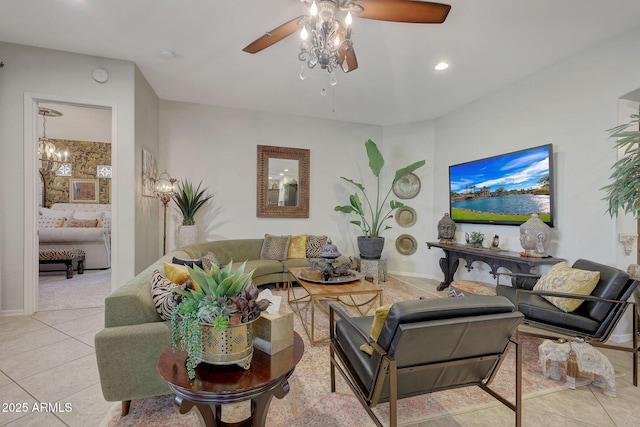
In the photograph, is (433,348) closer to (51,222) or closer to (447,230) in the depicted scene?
(447,230)

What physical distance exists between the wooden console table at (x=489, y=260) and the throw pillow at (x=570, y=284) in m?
0.51

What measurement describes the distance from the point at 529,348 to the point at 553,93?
289 centimetres

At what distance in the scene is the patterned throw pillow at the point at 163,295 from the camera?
1699 millimetres

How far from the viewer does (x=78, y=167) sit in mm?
6988

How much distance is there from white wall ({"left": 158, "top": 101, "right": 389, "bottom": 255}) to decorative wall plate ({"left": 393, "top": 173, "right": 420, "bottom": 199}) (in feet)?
2.15

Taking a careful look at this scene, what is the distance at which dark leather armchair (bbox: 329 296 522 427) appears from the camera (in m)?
1.25

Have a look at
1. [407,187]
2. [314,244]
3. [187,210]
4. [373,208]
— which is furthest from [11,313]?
[407,187]

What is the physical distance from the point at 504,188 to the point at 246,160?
13.3ft

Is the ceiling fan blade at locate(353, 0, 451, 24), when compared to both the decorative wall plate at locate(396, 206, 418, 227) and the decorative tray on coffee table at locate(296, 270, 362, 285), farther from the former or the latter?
the decorative wall plate at locate(396, 206, 418, 227)

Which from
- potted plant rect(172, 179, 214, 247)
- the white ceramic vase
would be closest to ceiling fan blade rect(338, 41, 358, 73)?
potted plant rect(172, 179, 214, 247)

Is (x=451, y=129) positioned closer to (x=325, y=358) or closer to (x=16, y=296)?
(x=325, y=358)

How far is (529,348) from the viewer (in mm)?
2580

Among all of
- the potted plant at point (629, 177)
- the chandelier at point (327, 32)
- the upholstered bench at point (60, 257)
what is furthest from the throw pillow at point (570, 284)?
the upholstered bench at point (60, 257)

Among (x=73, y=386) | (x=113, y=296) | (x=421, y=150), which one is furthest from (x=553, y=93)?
(x=73, y=386)
